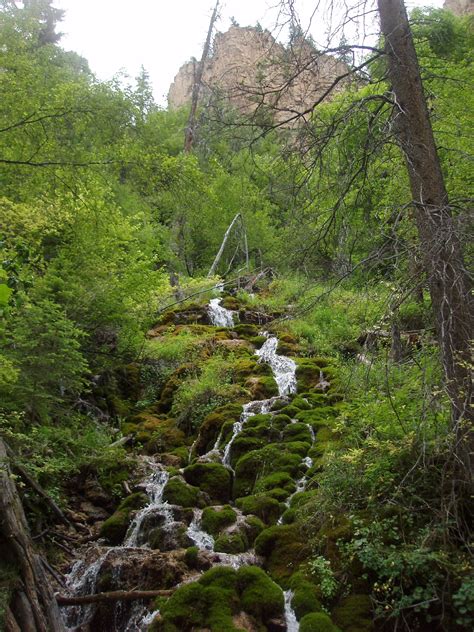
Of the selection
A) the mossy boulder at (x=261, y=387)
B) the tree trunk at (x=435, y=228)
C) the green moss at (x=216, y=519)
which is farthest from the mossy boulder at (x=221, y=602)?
the mossy boulder at (x=261, y=387)

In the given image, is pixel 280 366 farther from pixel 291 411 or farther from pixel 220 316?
pixel 220 316

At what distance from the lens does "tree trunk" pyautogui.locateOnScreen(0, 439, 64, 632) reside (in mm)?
4914

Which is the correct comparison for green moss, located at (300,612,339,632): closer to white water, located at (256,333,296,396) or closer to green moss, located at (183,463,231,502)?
green moss, located at (183,463,231,502)

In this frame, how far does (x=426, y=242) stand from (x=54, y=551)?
6332 mm

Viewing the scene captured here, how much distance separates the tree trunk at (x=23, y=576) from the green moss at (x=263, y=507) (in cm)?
291

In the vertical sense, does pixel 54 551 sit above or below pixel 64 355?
below

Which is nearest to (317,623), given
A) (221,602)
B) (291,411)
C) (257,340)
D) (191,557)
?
(221,602)

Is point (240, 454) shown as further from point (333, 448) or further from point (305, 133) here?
Result: point (305, 133)

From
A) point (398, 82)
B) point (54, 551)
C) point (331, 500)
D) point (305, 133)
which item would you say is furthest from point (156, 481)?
point (398, 82)

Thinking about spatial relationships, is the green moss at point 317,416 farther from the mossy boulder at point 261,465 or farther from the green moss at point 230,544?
the green moss at point 230,544

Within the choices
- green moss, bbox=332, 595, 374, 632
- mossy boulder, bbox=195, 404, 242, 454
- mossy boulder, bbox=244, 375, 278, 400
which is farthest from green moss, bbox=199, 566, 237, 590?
mossy boulder, bbox=244, 375, 278, 400

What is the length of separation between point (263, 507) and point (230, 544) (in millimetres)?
904

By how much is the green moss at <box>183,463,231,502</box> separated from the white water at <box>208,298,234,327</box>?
28.7 feet

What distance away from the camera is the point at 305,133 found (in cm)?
544
